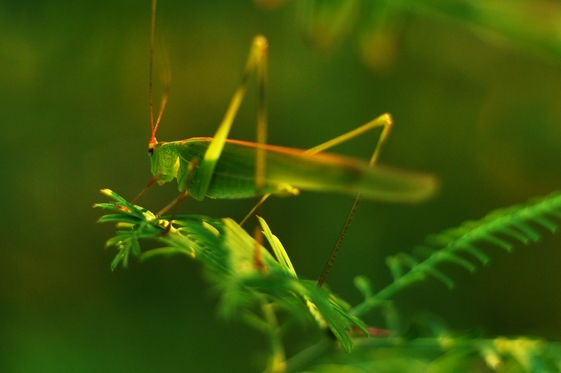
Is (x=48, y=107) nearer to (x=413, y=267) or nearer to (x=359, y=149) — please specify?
(x=359, y=149)

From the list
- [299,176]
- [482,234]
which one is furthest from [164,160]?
[482,234]

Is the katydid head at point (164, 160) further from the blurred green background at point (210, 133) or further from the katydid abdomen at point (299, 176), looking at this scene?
the blurred green background at point (210, 133)

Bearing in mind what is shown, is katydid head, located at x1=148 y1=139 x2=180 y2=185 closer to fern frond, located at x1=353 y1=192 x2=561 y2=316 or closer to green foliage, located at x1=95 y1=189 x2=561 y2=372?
green foliage, located at x1=95 y1=189 x2=561 y2=372

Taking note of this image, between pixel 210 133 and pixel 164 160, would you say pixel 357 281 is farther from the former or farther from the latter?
pixel 210 133

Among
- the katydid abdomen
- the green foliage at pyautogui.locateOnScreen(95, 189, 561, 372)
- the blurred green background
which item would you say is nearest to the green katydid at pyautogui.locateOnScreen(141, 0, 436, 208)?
the katydid abdomen

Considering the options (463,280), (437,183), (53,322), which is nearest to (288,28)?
(463,280)

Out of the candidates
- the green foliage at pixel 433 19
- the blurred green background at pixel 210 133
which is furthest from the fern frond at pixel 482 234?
the blurred green background at pixel 210 133
